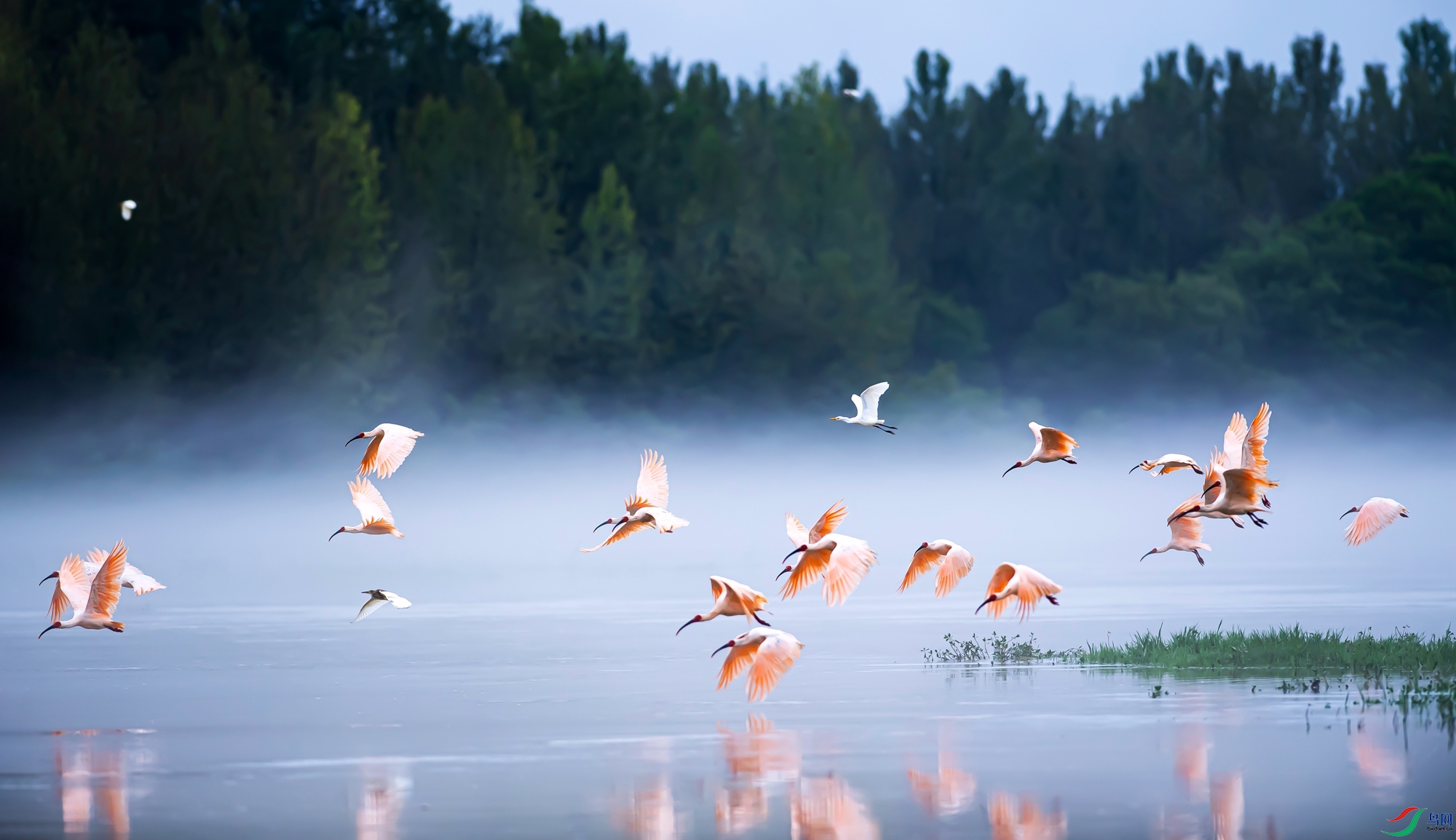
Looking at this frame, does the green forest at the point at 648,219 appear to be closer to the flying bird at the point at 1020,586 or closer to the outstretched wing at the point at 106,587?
the outstretched wing at the point at 106,587

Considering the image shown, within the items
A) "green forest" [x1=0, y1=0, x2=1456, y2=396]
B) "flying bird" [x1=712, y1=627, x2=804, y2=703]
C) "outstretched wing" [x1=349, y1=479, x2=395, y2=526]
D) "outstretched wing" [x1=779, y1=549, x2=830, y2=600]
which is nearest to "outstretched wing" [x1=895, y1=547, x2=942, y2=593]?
"outstretched wing" [x1=779, y1=549, x2=830, y2=600]

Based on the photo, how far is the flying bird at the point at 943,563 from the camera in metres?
19.3

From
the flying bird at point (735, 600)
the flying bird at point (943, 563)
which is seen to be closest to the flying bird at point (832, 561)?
the flying bird at point (735, 600)

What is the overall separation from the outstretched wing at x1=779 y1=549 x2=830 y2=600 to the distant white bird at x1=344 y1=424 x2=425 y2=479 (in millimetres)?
4759

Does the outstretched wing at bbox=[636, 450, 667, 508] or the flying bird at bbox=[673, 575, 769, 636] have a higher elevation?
the outstretched wing at bbox=[636, 450, 667, 508]

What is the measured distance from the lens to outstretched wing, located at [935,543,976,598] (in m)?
19.3

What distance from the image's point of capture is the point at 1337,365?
92312 mm

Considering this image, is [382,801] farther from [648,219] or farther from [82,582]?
[648,219]

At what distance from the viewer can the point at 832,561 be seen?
18.7 metres

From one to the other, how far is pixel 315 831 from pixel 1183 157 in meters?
97.8

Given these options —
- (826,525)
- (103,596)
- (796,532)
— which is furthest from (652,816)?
(103,596)

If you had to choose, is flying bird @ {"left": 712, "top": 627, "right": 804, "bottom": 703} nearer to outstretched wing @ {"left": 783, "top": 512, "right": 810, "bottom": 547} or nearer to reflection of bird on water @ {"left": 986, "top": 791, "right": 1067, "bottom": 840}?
outstretched wing @ {"left": 783, "top": 512, "right": 810, "bottom": 547}

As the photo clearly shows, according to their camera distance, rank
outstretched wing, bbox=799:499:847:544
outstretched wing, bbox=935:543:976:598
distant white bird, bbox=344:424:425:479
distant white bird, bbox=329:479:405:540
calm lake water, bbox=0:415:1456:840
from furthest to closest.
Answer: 1. distant white bird, bbox=329:479:405:540
2. distant white bird, bbox=344:424:425:479
3. outstretched wing, bbox=935:543:976:598
4. outstretched wing, bbox=799:499:847:544
5. calm lake water, bbox=0:415:1456:840

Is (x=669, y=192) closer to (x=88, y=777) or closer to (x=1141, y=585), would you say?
(x=1141, y=585)
